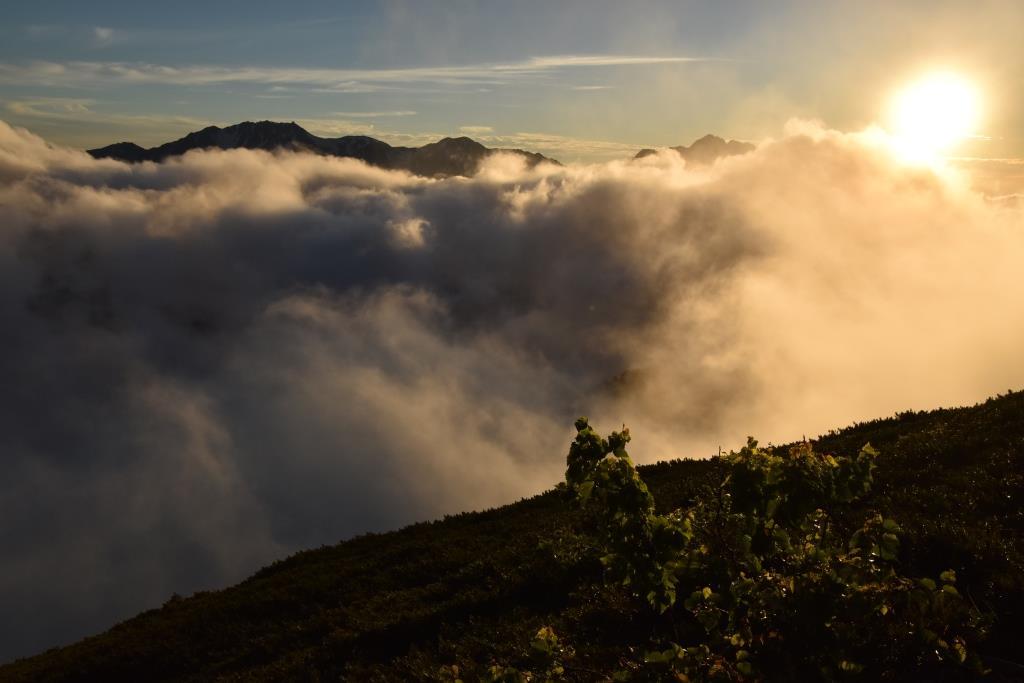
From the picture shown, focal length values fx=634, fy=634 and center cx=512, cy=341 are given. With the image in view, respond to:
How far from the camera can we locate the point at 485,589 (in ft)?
53.0

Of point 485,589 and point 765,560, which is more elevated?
point 765,560

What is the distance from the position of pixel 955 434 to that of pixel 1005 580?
11164mm

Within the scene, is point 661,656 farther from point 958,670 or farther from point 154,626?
point 154,626

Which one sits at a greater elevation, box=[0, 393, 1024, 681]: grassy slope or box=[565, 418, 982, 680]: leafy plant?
box=[565, 418, 982, 680]: leafy plant

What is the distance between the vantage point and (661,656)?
15.0 feet

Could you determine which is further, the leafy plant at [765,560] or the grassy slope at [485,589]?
the grassy slope at [485,589]

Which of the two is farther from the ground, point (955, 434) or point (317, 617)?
point (955, 434)

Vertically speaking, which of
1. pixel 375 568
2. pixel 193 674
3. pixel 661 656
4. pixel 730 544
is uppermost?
pixel 730 544

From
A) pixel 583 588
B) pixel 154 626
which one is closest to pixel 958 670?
pixel 583 588

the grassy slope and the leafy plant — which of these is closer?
the leafy plant

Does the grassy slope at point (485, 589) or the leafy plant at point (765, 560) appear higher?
the leafy plant at point (765, 560)

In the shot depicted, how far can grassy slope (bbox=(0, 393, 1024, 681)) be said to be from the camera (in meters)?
10.9

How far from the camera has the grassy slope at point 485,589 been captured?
10.9 m

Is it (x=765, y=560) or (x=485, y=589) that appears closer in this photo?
(x=765, y=560)
